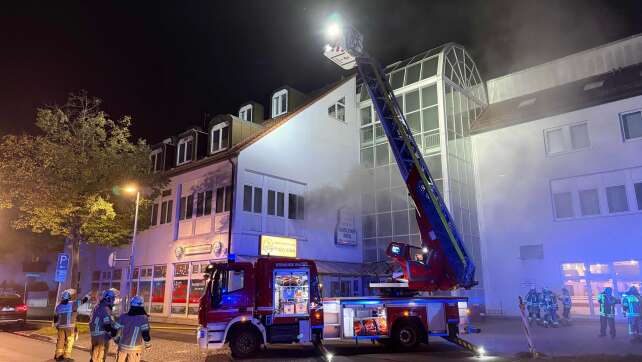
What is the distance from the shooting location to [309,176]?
22594 millimetres

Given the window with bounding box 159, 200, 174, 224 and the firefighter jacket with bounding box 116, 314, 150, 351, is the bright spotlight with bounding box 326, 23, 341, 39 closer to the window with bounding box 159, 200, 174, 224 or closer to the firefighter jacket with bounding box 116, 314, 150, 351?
the firefighter jacket with bounding box 116, 314, 150, 351

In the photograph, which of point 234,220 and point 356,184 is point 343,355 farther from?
point 356,184

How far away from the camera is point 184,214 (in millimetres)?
22328

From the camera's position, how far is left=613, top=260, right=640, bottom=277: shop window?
62.6 ft

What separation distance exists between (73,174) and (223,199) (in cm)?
614

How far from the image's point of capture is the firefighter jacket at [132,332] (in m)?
6.90

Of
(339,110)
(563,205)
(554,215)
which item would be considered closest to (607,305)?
(554,215)

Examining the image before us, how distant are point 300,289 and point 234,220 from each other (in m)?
8.08

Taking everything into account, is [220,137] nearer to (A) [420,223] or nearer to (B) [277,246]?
(B) [277,246]

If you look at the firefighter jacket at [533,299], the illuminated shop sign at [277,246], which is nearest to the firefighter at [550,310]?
the firefighter jacket at [533,299]

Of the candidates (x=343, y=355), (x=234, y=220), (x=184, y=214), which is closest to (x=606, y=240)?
(x=343, y=355)

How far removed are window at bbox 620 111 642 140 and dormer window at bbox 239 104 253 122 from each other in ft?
63.5

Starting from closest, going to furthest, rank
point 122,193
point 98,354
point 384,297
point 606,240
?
1. point 98,354
2. point 384,297
3. point 122,193
4. point 606,240

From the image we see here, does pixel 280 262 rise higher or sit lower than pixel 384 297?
higher
